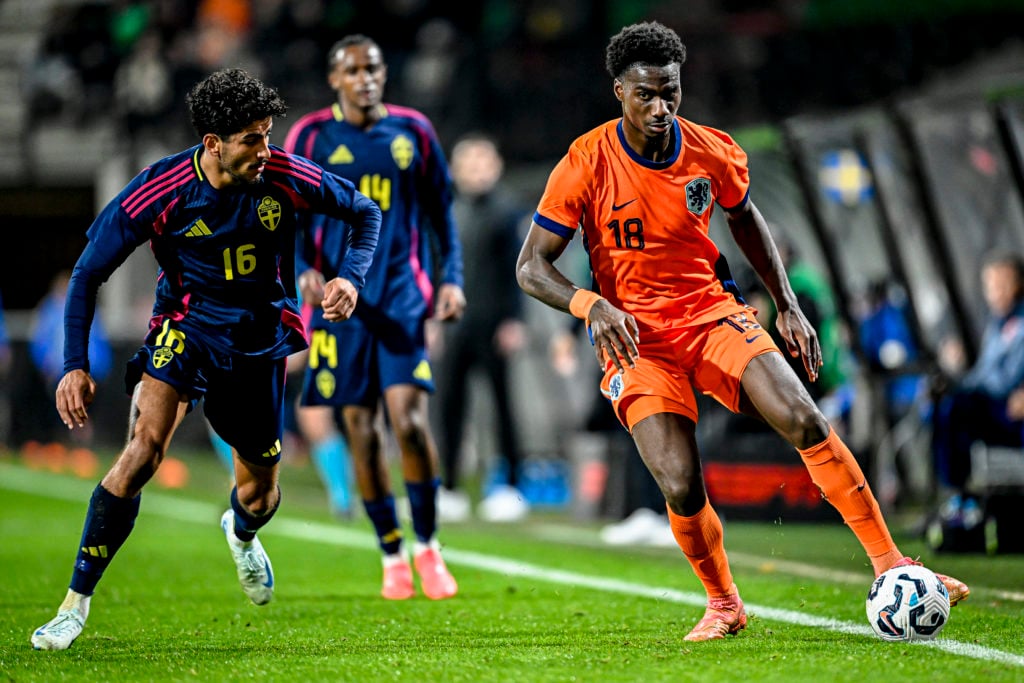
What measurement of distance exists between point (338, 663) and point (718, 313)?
1877 mm

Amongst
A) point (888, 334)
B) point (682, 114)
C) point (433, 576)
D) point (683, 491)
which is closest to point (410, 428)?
point (433, 576)

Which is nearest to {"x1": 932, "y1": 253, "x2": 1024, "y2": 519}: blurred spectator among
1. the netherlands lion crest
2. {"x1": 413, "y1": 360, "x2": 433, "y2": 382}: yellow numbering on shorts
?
{"x1": 413, "y1": 360, "x2": 433, "y2": 382}: yellow numbering on shorts

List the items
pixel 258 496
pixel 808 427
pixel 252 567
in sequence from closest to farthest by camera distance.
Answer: pixel 808 427
pixel 258 496
pixel 252 567

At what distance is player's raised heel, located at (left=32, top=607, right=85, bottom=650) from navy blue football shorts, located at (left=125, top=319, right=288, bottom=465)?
88 cm

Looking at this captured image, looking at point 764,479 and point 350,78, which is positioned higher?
point 350,78

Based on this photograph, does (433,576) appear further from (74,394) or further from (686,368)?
(74,394)

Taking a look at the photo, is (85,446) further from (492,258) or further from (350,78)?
(350,78)

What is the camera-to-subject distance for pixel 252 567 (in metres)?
6.56

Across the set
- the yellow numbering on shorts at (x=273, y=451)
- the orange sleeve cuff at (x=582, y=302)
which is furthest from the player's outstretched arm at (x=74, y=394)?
the orange sleeve cuff at (x=582, y=302)

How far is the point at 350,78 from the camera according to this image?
288 inches

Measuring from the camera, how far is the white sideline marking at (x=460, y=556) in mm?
5619

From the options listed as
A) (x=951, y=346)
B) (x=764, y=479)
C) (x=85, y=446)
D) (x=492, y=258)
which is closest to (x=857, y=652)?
(x=764, y=479)

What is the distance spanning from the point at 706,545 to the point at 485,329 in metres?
6.15

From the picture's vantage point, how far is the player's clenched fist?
5.89m
